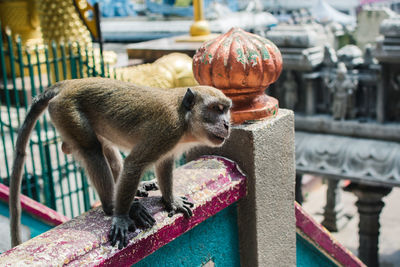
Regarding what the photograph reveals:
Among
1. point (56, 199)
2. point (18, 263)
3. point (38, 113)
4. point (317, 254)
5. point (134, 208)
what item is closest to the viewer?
point (18, 263)

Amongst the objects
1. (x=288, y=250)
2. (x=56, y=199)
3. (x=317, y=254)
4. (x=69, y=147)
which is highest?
(x=69, y=147)

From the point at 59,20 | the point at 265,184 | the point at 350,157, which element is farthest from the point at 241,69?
the point at 350,157

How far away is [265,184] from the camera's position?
2713 mm

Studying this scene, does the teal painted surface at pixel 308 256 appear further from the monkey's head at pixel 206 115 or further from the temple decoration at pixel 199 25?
the temple decoration at pixel 199 25

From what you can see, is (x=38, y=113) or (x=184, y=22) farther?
(x=184, y=22)

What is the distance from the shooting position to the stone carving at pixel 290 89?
921 cm

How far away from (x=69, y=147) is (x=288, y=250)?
4.22 ft

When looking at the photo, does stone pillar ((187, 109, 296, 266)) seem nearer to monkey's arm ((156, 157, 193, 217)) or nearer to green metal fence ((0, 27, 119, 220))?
monkey's arm ((156, 157, 193, 217))

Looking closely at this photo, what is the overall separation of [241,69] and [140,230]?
931 millimetres

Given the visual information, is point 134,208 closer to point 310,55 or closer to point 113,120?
point 113,120

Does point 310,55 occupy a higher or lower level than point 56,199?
higher

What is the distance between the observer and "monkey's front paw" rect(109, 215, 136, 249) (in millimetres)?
2002

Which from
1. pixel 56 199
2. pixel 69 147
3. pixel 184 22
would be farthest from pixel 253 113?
pixel 184 22

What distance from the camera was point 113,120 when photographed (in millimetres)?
2391
